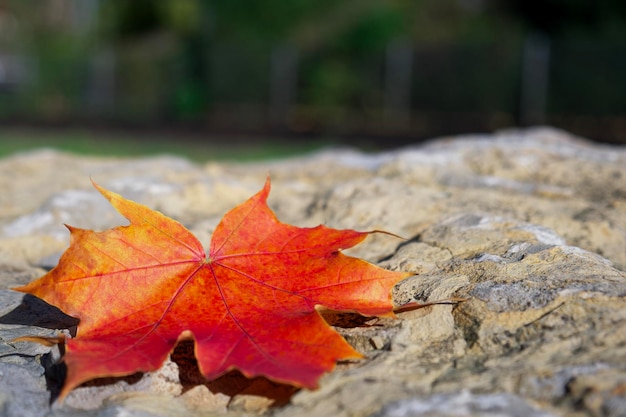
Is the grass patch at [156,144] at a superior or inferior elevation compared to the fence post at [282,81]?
inferior

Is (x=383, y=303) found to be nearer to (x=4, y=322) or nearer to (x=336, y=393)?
(x=336, y=393)

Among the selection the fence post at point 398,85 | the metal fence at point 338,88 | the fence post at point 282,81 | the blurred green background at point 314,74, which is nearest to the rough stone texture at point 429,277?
the blurred green background at point 314,74

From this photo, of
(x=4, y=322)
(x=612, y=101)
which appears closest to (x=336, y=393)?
(x=4, y=322)

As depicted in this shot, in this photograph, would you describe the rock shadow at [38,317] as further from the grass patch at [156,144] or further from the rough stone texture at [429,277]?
the grass patch at [156,144]

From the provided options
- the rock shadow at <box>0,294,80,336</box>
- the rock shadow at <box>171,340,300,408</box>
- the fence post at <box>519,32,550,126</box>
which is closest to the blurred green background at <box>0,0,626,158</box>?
the fence post at <box>519,32,550,126</box>

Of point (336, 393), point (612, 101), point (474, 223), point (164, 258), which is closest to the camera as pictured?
point (336, 393)

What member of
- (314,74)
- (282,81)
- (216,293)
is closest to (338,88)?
(314,74)
